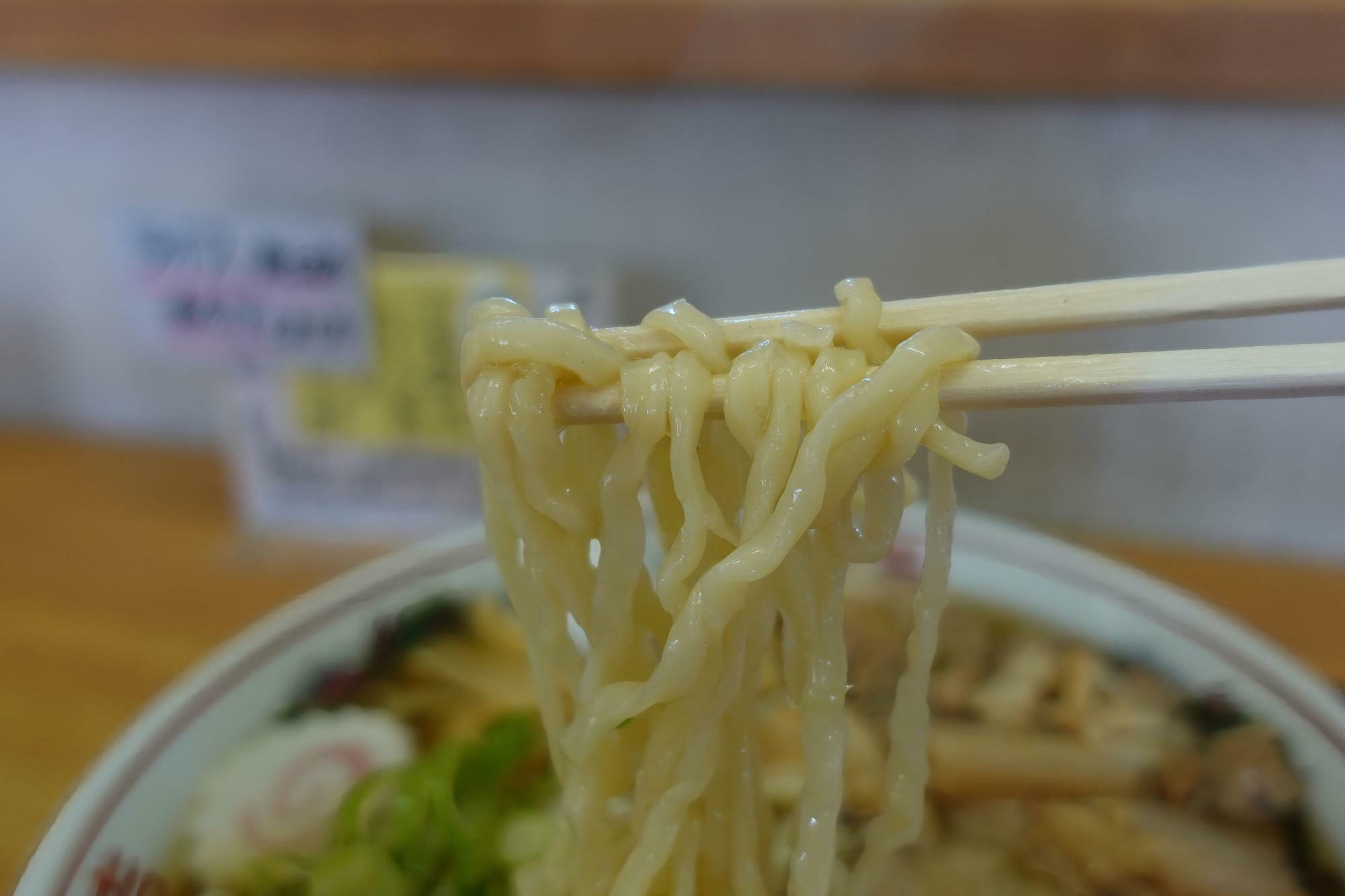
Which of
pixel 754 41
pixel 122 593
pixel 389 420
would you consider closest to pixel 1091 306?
pixel 754 41

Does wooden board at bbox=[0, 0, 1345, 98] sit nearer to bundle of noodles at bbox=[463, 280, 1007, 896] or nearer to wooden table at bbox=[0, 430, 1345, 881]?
bundle of noodles at bbox=[463, 280, 1007, 896]

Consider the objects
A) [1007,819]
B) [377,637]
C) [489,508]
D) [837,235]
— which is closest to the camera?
[489,508]

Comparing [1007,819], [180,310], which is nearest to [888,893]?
[1007,819]

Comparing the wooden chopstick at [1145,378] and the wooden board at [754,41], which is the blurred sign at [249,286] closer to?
the wooden board at [754,41]

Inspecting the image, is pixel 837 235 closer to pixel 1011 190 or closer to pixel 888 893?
pixel 1011 190

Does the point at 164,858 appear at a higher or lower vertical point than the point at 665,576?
lower
